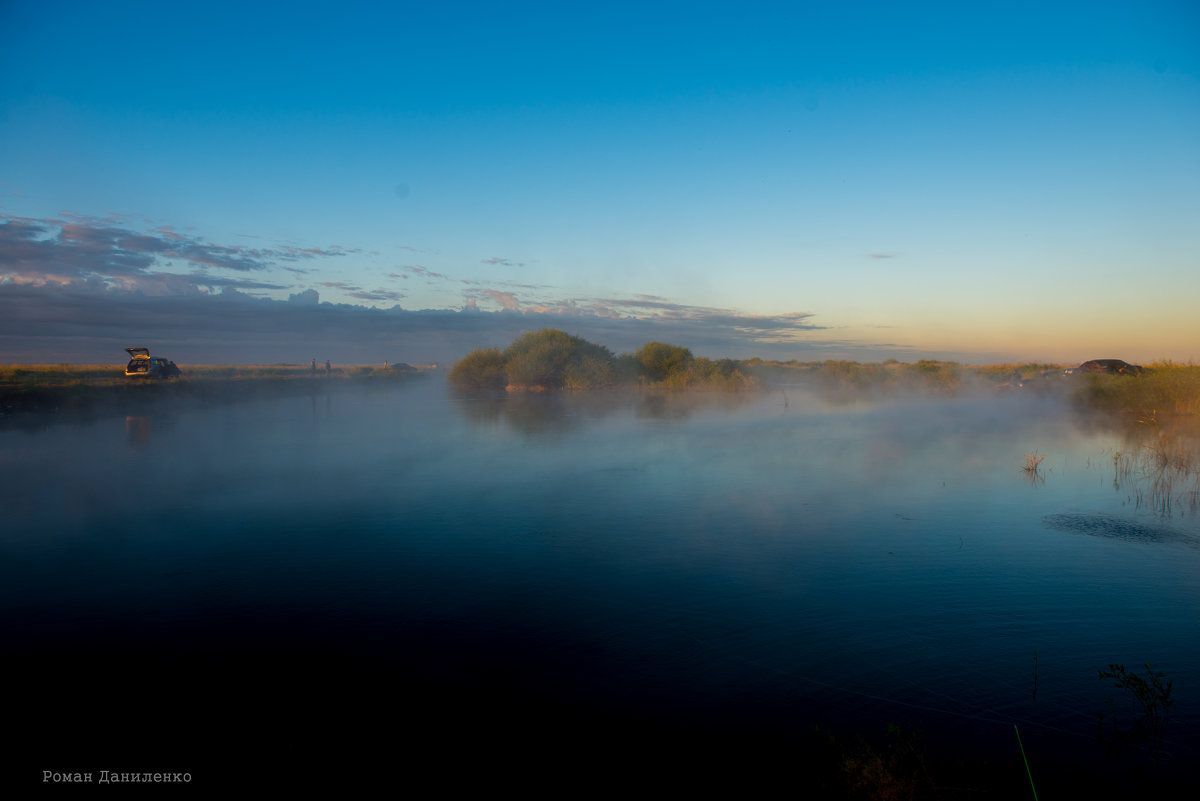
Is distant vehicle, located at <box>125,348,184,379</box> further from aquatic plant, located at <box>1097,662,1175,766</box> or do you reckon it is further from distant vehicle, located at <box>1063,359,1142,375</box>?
distant vehicle, located at <box>1063,359,1142,375</box>

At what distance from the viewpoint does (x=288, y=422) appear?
2216cm

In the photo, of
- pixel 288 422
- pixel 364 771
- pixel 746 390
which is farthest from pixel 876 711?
pixel 746 390

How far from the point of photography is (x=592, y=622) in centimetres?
577

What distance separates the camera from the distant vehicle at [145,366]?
1287 inches

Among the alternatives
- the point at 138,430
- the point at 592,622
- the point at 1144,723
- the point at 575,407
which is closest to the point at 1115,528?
the point at 1144,723

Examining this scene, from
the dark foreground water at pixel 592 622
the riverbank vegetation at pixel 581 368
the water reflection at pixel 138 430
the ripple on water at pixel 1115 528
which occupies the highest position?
the riverbank vegetation at pixel 581 368

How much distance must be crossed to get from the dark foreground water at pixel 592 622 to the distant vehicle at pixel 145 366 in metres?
24.0

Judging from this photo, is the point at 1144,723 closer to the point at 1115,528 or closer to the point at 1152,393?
the point at 1115,528

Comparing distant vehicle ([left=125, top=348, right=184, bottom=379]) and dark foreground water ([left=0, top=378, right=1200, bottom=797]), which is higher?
distant vehicle ([left=125, top=348, right=184, bottom=379])

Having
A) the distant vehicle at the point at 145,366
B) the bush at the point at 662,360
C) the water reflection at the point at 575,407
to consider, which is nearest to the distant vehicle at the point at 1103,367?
the water reflection at the point at 575,407

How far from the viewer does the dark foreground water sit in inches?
156

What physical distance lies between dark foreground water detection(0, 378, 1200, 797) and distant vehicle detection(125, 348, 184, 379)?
24013 millimetres

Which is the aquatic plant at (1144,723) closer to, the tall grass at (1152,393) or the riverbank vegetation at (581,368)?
the tall grass at (1152,393)

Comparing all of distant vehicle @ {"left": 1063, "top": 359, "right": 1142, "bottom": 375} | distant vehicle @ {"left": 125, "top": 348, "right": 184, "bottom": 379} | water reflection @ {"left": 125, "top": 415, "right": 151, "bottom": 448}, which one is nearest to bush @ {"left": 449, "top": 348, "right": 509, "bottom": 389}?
distant vehicle @ {"left": 125, "top": 348, "right": 184, "bottom": 379}
